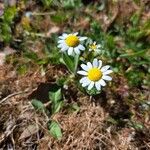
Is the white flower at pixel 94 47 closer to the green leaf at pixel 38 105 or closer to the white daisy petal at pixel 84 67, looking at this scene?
the white daisy petal at pixel 84 67

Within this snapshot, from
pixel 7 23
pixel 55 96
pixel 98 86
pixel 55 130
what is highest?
pixel 7 23

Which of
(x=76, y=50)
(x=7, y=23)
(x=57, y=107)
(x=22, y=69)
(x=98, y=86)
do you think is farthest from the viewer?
(x=7, y=23)

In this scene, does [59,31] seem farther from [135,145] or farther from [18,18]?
[135,145]

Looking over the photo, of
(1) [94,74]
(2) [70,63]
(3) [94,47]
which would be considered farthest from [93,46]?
(1) [94,74]

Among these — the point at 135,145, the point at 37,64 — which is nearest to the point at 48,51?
the point at 37,64

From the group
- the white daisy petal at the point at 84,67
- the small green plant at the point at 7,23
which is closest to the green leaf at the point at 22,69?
the small green plant at the point at 7,23

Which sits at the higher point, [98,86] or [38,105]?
[98,86]

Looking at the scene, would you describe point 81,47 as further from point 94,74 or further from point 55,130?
point 55,130
